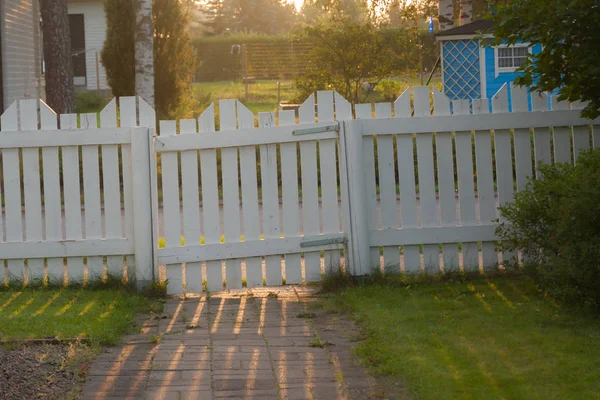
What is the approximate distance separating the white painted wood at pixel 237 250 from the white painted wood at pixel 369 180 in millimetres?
288

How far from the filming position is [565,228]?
5.33 m

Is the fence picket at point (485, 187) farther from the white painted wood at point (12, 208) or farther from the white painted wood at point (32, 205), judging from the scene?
the white painted wood at point (12, 208)

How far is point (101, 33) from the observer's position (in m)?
33.1

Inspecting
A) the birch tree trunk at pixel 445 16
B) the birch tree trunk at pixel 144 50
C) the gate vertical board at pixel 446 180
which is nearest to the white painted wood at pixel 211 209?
the gate vertical board at pixel 446 180

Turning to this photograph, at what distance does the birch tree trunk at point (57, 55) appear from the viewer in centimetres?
1575

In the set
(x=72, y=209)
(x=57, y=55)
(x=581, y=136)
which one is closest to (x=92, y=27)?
(x=57, y=55)

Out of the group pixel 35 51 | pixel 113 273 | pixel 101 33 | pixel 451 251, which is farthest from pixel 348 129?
pixel 101 33

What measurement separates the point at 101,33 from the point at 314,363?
30240 millimetres

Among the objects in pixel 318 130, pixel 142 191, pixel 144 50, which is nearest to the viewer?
pixel 142 191

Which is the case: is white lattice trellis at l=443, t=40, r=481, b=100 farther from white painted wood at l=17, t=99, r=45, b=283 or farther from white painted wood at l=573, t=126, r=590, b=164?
white painted wood at l=17, t=99, r=45, b=283

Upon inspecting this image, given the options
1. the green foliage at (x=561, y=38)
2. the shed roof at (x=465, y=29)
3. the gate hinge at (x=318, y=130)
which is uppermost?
the shed roof at (x=465, y=29)

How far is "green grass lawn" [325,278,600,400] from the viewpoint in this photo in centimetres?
418

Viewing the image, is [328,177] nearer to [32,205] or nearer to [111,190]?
[111,190]

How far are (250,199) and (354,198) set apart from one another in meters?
0.82
